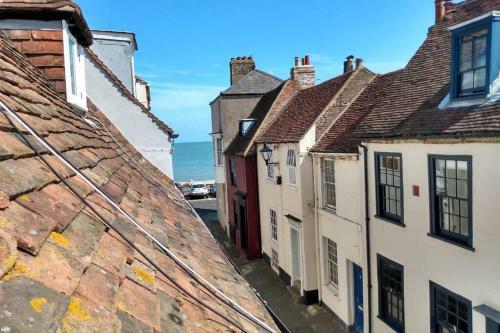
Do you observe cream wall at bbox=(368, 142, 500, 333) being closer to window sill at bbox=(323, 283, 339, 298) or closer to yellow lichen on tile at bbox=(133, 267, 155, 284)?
window sill at bbox=(323, 283, 339, 298)

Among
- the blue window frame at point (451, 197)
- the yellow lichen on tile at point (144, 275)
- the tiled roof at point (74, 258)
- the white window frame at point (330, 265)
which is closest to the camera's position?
the tiled roof at point (74, 258)

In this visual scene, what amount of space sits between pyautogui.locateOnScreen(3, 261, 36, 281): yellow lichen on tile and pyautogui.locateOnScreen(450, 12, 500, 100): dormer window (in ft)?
32.4

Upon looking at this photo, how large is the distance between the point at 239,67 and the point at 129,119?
21.1 m

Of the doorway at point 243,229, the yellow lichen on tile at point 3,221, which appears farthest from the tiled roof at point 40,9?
the doorway at point 243,229

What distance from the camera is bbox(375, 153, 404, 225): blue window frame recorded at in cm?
1094

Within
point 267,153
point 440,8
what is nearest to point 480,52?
point 440,8

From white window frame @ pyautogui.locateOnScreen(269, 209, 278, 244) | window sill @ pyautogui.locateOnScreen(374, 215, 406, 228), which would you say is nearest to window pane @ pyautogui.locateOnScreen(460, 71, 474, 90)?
window sill @ pyautogui.locateOnScreen(374, 215, 406, 228)

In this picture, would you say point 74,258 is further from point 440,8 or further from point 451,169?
point 440,8

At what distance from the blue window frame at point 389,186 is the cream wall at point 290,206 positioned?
4.76 meters

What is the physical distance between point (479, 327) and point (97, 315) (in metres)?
9.19

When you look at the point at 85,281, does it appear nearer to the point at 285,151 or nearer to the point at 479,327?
the point at 479,327

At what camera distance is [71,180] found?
290 cm

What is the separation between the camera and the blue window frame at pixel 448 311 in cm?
875

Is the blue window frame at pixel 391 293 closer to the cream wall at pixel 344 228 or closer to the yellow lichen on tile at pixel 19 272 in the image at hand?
the cream wall at pixel 344 228
